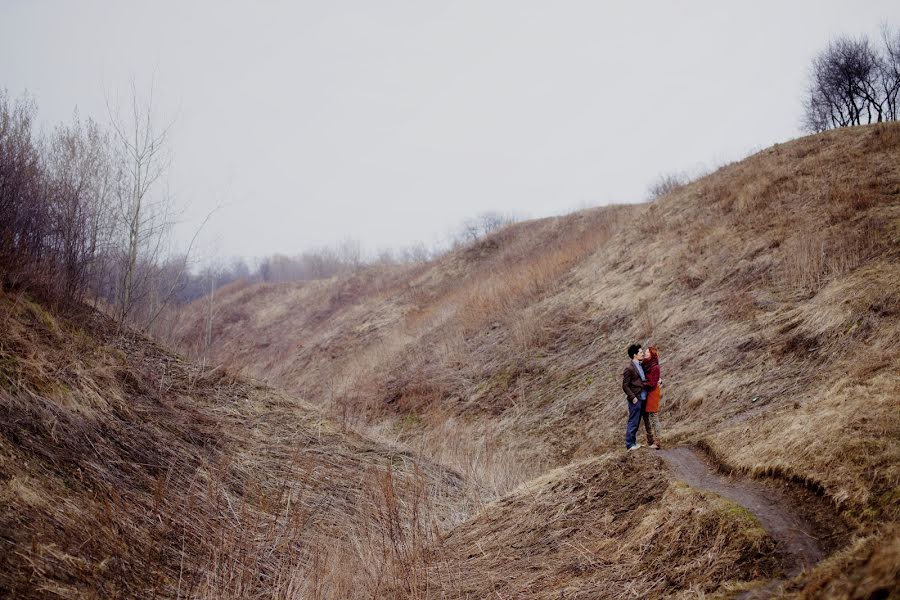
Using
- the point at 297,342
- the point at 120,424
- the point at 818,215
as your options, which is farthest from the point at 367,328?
the point at 120,424

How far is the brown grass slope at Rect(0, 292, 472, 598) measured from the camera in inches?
167

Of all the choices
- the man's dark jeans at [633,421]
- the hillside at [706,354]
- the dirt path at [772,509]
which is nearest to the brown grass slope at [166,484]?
the hillside at [706,354]

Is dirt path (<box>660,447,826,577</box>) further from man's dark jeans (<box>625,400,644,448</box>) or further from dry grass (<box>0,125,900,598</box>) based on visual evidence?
man's dark jeans (<box>625,400,644,448</box>)

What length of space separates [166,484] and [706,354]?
11.0 meters

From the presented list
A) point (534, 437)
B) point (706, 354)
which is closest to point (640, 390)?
point (706, 354)

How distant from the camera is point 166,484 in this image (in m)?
5.93

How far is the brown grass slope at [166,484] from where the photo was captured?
4.25 meters

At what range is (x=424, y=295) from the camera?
32.8 metres

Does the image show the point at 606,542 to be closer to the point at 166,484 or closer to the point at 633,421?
the point at 633,421

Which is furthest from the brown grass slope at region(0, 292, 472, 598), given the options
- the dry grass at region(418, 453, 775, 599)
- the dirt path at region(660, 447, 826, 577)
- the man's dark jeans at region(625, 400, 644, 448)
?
the dirt path at region(660, 447, 826, 577)

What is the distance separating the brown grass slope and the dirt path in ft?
10.8

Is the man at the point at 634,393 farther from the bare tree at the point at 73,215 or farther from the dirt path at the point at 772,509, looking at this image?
the bare tree at the point at 73,215

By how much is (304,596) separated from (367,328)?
87.2 ft

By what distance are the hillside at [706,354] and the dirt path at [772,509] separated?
238 millimetres
